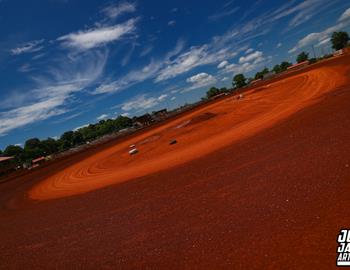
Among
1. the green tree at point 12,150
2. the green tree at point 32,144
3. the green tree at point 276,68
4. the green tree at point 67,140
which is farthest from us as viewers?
the green tree at point 276,68

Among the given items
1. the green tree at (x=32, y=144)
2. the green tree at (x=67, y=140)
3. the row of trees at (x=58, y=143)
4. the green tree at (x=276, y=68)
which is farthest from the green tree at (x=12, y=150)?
the green tree at (x=276, y=68)

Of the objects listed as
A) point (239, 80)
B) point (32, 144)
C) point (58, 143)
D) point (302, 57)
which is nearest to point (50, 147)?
point (58, 143)

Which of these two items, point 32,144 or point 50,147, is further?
point 32,144

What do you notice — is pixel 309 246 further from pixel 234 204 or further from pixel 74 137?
pixel 74 137

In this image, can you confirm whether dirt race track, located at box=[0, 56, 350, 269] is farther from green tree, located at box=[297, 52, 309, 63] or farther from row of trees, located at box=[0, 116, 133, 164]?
green tree, located at box=[297, 52, 309, 63]

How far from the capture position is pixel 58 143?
90.0 m

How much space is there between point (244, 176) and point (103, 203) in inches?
212

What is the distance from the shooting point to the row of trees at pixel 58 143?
7331 centimetres

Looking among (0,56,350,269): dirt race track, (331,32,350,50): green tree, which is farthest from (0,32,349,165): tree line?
(0,56,350,269): dirt race track

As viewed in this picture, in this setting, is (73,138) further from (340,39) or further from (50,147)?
(340,39)

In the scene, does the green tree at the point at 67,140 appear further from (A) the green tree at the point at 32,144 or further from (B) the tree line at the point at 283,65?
(B) the tree line at the point at 283,65

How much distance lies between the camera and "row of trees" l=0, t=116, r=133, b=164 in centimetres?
7331

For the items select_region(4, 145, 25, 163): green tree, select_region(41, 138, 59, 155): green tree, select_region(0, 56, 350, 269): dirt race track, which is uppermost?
select_region(4, 145, 25, 163): green tree

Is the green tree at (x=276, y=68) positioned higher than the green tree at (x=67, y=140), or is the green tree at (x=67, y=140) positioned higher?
the green tree at (x=67, y=140)
